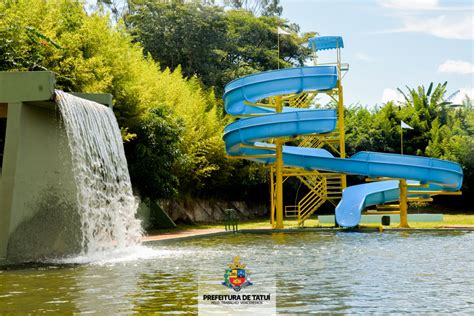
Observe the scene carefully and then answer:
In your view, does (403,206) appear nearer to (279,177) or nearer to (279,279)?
(279,177)

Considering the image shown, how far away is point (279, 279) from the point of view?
8.95 meters

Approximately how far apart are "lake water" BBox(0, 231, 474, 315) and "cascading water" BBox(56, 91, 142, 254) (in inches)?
27.5

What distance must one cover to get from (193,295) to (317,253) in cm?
572

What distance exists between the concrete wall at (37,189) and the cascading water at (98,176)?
0.26 m

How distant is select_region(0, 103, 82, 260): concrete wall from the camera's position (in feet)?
40.7

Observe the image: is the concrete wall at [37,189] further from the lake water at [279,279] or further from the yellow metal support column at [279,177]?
the yellow metal support column at [279,177]

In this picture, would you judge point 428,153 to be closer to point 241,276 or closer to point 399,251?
point 399,251

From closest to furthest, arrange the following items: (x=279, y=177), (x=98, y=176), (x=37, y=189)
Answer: (x=37, y=189), (x=98, y=176), (x=279, y=177)

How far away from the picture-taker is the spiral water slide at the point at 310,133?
2022cm

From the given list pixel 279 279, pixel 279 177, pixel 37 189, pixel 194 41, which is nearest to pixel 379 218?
pixel 279 177

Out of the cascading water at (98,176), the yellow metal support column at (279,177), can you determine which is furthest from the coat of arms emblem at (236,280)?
the yellow metal support column at (279,177)

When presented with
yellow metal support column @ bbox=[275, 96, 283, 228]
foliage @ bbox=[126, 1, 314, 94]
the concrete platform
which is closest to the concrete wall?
yellow metal support column @ bbox=[275, 96, 283, 228]

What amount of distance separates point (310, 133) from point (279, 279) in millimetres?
11765

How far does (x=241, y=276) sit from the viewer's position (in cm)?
851
